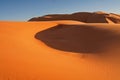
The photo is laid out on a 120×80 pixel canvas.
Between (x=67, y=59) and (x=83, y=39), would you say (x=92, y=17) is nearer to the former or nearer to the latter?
(x=83, y=39)

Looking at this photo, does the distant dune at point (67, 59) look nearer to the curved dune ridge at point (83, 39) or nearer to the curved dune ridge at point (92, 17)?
the curved dune ridge at point (83, 39)

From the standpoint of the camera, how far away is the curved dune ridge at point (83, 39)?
11.3 m

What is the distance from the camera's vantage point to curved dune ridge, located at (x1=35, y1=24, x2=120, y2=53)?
11.3 m

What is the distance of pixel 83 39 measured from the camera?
542 inches

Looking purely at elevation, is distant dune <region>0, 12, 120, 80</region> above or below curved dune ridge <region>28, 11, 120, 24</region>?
above

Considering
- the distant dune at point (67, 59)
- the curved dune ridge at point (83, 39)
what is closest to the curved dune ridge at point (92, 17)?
the curved dune ridge at point (83, 39)

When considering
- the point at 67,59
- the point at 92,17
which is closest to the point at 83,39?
the point at 67,59

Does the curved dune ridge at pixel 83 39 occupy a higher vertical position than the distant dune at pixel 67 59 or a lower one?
lower

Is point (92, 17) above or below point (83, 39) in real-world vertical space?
below

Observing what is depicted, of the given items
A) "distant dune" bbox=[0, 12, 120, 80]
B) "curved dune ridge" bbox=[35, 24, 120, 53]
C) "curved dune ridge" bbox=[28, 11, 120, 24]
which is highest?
"distant dune" bbox=[0, 12, 120, 80]

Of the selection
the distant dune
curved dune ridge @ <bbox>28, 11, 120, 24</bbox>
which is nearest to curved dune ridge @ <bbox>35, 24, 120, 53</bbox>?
the distant dune

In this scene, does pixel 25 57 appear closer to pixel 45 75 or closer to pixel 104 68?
pixel 45 75

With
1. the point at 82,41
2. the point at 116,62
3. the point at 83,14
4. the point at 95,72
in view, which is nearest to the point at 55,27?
the point at 82,41

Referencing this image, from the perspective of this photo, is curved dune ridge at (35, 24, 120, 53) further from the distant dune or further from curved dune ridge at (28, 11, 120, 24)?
curved dune ridge at (28, 11, 120, 24)
